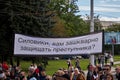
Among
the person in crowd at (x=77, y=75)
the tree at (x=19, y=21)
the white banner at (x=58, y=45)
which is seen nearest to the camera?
the white banner at (x=58, y=45)

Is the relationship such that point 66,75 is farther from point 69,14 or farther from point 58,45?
point 69,14

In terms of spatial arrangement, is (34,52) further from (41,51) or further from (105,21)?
(105,21)

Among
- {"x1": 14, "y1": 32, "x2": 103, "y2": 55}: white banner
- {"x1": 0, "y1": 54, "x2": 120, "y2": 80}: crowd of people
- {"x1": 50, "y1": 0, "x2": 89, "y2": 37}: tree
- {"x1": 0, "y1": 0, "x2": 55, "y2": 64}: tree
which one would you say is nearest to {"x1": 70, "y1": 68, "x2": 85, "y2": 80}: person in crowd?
{"x1": 0, "y1": 54, "x2": 120, "y2": 80}: crowd of people

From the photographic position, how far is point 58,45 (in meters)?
14.5

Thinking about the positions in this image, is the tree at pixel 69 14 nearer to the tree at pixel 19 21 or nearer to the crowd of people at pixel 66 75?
the tree at pixel 19 21

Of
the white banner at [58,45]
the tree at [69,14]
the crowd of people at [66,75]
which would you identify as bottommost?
the tree at [69,14]

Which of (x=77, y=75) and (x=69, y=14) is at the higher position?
(x=77, y=75)

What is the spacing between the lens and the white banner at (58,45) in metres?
14.4

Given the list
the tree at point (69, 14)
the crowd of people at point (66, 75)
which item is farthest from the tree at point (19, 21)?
the tree at point (69, 14)

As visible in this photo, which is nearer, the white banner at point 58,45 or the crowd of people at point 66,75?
the crowd of people at point 66,75

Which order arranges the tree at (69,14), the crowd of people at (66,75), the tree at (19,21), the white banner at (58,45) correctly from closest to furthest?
the crowd of people at (66,75) < the white banner at (58,45) < the tree at (19,21) < the tree at (69,14)

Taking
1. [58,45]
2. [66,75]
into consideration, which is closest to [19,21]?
[58,45]

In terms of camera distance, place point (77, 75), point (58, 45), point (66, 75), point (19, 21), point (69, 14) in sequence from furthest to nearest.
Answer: point (69, 14)
point (19, 21)
point (77, 75)
point (58, 45)
point (66, 75)

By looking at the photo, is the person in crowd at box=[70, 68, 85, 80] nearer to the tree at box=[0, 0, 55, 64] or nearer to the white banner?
the white banner
